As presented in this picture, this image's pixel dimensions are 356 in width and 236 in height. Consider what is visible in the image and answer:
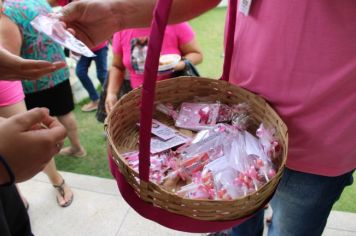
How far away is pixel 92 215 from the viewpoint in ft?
5.20

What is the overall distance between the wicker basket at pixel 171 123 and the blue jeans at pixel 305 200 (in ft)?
0.44

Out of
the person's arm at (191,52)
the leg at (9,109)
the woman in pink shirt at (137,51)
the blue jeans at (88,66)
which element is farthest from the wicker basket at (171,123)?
the blue jeans at (88,66)

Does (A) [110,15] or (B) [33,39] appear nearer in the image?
(A) [110,15]

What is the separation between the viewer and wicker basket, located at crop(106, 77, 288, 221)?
0.51 meters

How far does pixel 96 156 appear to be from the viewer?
6.54ft

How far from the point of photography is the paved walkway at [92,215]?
1.48 meters

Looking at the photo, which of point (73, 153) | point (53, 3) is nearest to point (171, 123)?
point (73, 153)

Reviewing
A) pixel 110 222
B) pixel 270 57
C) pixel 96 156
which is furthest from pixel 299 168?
pixel 96 156

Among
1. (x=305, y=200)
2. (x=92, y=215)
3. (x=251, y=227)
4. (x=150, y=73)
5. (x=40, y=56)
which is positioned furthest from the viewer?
(x=92, y=215)

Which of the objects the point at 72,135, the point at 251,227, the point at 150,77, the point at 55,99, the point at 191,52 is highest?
the point at 150,77

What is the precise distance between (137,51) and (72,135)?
0.79 meters

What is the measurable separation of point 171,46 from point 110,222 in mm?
892

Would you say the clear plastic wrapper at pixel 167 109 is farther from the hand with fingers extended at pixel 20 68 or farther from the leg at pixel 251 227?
the leg at pixel 251 227

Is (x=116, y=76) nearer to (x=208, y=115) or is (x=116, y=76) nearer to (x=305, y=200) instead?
(x=208, y=115)
